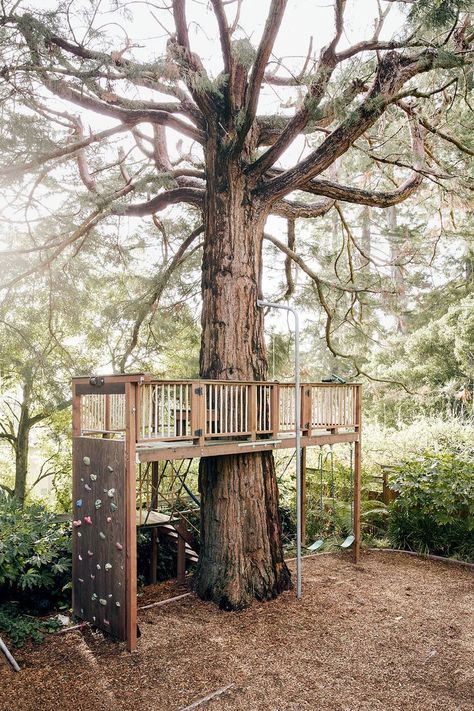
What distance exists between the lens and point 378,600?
6215 millimetres

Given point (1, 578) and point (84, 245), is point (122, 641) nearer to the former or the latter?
point (1, 578)

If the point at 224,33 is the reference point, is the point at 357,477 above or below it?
below

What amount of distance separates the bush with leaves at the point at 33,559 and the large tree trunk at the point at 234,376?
157cm

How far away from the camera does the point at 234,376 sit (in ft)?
20.7

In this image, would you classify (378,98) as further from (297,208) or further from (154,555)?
(154,555)

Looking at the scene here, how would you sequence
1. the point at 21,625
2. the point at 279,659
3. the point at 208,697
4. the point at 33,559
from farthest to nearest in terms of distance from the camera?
the point at 33,559
the point at 21,625
the point at 279,659
the point at 208,697

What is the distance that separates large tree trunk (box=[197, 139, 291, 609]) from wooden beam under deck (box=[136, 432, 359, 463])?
29cm

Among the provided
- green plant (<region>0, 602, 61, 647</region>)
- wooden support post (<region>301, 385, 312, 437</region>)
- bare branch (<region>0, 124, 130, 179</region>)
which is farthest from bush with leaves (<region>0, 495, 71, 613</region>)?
bare branch (<region>0, 124, 130, 179</region>)

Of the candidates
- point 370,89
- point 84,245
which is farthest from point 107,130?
point 370,89

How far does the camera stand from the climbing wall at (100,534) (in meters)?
5.03

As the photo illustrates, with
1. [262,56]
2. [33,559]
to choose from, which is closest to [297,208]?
[262,56]

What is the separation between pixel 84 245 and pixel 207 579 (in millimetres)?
5022

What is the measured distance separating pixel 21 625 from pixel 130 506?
171cm

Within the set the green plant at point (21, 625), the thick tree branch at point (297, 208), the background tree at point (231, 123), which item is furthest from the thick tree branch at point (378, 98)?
the green plant at point (21, 625)
